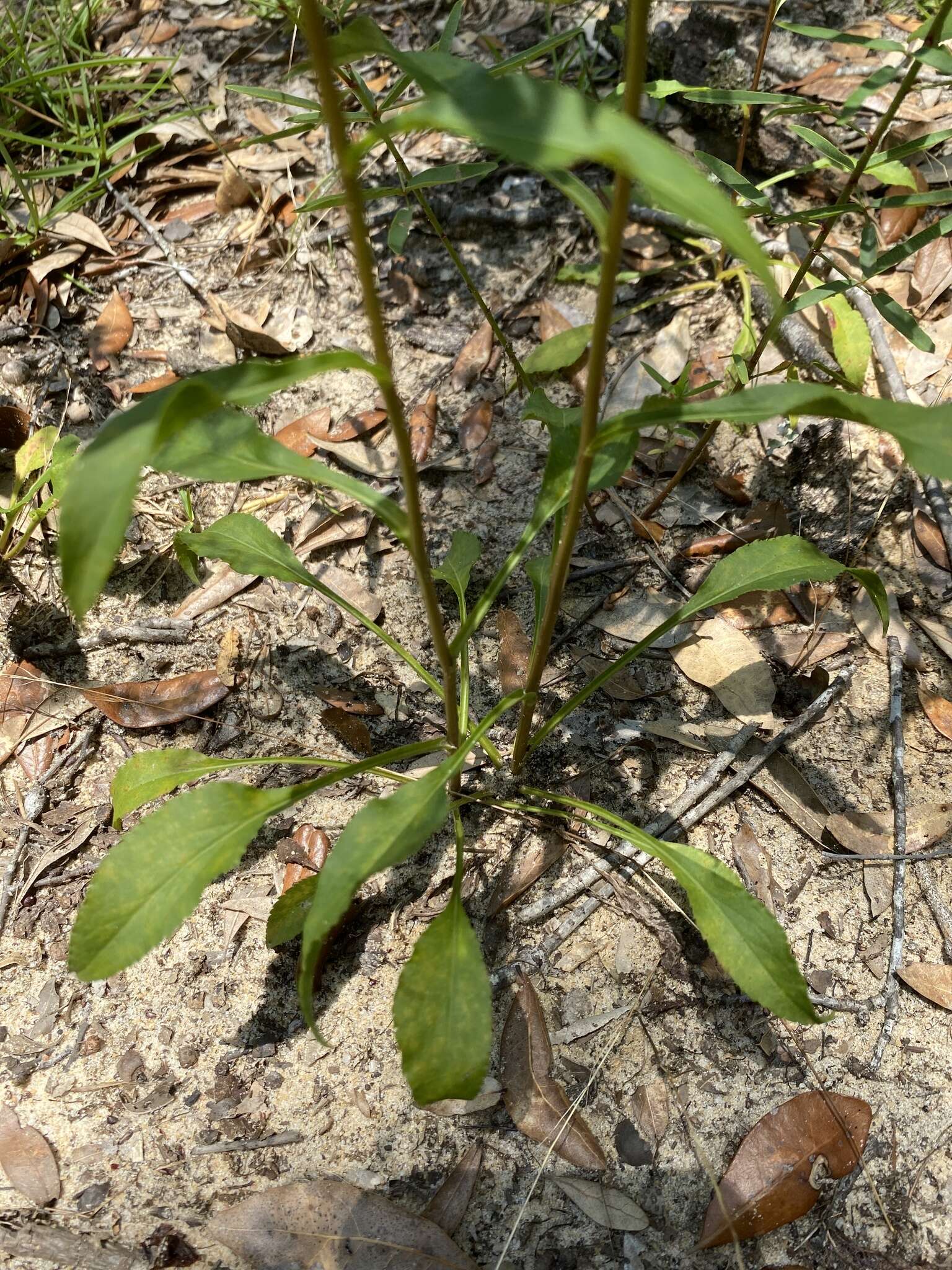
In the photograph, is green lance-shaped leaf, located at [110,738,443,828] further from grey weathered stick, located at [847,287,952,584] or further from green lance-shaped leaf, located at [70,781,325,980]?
grey weathered stick, located at [847,287,952,584]

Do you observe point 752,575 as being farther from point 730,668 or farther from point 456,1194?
point 456,1194

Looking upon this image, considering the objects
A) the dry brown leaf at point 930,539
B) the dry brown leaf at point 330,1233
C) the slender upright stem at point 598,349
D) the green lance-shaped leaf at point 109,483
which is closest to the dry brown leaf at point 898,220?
the dry brown leaf at point 930,539

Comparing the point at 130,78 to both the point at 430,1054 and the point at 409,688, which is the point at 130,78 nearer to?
the point at 409,688

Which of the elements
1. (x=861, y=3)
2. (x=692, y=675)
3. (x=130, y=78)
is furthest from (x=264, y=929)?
(x=861, y=3)

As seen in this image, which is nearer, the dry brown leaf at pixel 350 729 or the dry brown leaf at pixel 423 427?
the dry brown leaf at pixel 350 729

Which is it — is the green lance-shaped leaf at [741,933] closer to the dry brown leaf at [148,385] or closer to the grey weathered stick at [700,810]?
the grey weathered stick at [700,810]
